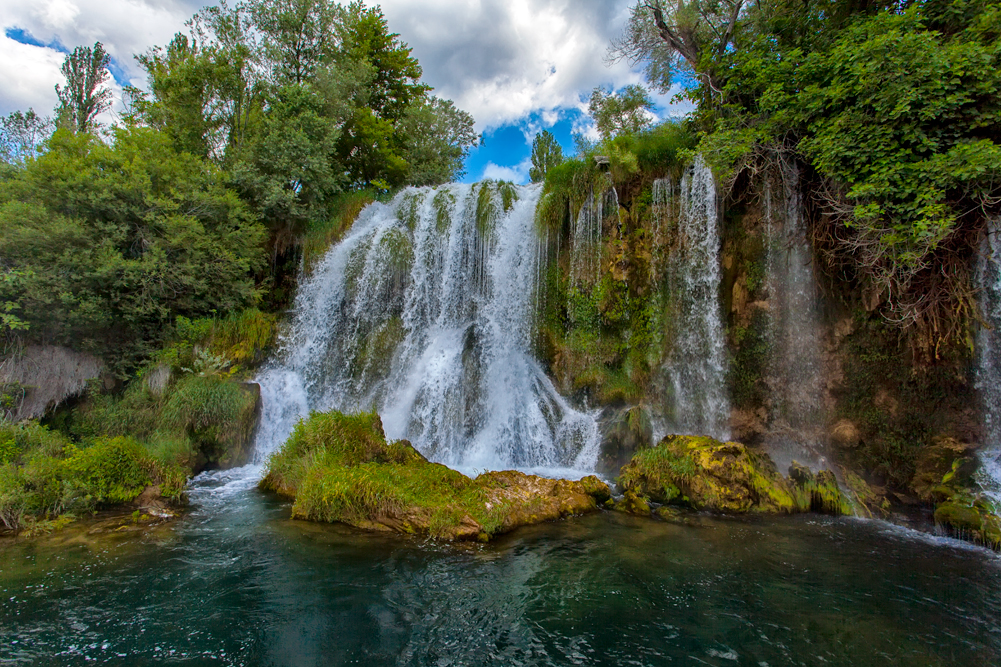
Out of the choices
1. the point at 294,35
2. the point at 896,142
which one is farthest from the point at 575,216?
the point at 294,35

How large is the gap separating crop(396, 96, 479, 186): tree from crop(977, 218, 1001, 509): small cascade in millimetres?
17719

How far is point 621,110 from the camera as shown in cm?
2036

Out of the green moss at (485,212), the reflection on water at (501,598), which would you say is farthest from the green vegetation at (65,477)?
the green moss at (485,212)

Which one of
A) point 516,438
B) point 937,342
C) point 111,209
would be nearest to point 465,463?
point 516,438

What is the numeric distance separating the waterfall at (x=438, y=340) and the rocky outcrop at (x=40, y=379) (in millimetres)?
3454

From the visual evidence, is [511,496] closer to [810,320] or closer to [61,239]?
[810,320]

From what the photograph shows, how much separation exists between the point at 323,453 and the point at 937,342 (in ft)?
32.8

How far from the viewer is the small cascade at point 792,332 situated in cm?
927

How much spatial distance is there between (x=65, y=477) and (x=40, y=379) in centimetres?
404

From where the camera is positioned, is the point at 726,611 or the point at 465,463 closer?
the point at 726,611

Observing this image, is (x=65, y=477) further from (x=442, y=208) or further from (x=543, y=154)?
(x=543, y=154)

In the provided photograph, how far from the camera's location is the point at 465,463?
9.75 meters

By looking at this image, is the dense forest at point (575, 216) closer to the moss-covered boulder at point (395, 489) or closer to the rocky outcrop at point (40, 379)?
the rocky outcrop at point (40, 379)

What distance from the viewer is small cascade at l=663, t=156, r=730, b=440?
33.2 feet
